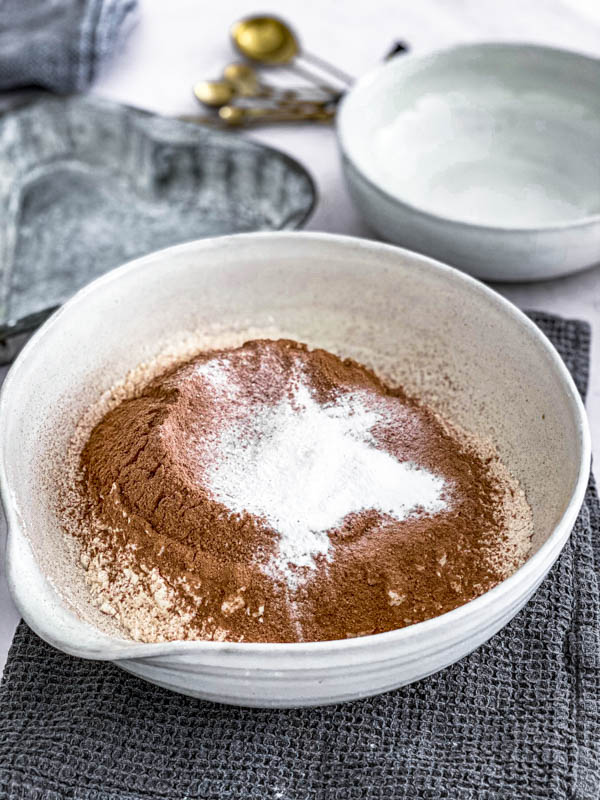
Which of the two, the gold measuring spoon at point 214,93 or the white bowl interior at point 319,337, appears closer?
the white bowl interior at point 319,337

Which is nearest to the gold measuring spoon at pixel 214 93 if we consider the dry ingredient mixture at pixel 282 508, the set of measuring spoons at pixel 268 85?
the set of measuring spoons at pixel 268 85

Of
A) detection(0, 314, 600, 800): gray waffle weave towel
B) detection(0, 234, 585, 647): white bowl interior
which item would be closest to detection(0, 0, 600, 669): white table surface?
detection(0, 234, 585, 647): white bowl interior

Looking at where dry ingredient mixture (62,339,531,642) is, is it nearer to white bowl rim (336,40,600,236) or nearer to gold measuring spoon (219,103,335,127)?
white bowl rim (336,40,600,236)

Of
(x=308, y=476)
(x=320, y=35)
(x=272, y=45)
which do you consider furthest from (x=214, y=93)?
(x=308, y=476)

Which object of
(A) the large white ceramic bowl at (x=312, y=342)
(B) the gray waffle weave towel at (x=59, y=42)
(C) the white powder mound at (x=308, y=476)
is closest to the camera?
(A) the large white ceramic bowl at (x=312, y=342)

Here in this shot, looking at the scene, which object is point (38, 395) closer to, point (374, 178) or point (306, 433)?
point (306, 433)

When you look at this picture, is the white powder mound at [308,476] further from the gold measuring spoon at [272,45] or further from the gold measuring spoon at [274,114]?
the gold measuring spoon at [272,45]

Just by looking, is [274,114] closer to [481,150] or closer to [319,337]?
[481,150]

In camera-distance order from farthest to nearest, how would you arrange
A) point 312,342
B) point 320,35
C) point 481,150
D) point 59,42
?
point 320,35 < point 59,42 < point 481,150 < point 312,342
